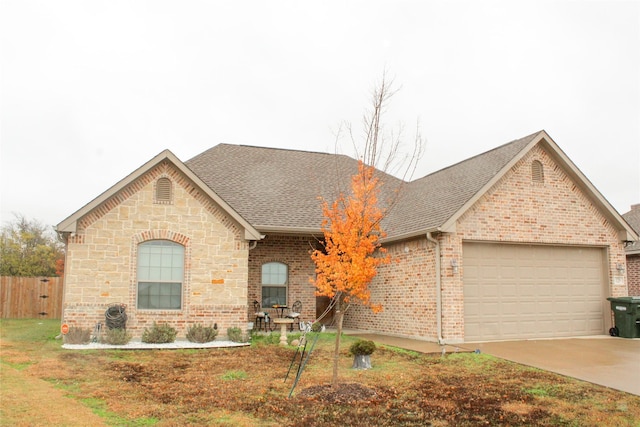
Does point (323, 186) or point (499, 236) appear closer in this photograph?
point (499, 236)

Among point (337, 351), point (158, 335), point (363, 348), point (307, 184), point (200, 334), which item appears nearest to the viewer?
point (337, 351)

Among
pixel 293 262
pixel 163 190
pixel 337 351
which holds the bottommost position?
pixel 337 351

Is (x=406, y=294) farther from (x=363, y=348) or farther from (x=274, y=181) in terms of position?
(x=274, y=181)

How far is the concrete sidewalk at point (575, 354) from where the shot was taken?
10.2 meters

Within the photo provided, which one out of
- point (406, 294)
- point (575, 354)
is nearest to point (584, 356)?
point (575, 354)

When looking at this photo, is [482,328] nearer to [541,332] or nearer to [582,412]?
[541,332]

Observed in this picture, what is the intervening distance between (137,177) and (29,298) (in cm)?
1310

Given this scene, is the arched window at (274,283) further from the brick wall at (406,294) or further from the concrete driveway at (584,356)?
the concrete driveway at (584,356)

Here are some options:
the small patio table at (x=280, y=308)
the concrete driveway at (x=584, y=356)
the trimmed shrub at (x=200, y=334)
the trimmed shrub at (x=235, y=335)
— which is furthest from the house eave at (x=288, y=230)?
the concrete driveway at (x=584, y=356)

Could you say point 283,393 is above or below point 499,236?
below

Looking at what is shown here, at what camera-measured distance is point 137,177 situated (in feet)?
47.7

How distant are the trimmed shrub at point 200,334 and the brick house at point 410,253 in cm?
43

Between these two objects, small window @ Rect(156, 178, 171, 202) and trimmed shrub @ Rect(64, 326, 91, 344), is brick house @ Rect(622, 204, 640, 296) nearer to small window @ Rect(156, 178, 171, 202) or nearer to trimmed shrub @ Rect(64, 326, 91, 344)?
small window @ Rect(156, 178, 171, 202)

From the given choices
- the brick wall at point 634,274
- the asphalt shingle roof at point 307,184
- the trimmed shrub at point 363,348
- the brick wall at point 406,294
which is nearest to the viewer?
the trimmed shrub at point 363,348
